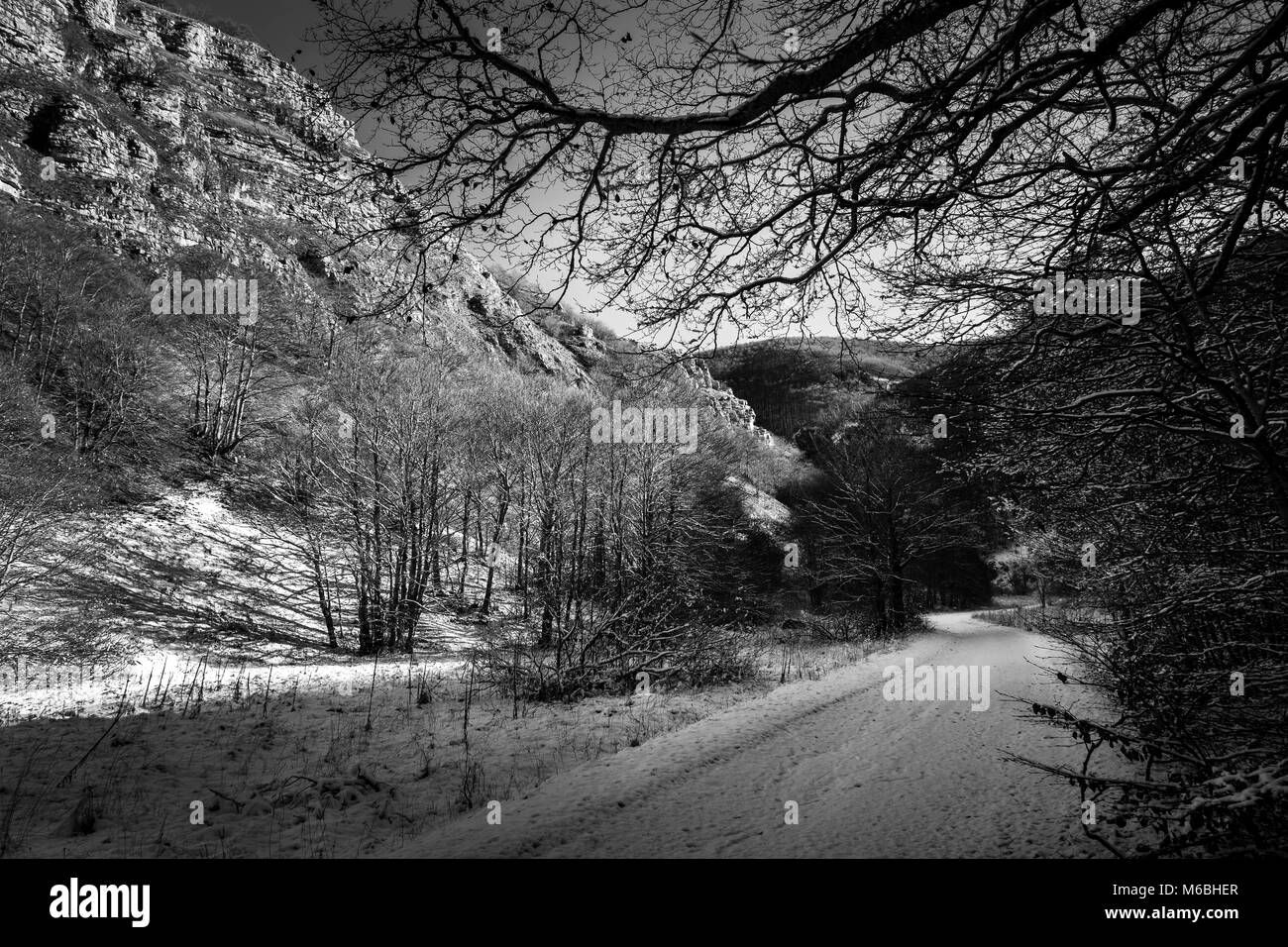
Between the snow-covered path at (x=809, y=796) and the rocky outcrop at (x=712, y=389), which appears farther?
the rocky outcrop at (x=712, y=389)

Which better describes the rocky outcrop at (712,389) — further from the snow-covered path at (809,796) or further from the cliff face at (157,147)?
the snow-covered path at (809,796)

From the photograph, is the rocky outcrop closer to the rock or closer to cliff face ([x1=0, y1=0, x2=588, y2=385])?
A: the rock

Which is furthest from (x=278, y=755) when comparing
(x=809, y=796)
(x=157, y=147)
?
(x=157, y=147)

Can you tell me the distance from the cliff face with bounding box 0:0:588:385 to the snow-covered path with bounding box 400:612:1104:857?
70.4 feet

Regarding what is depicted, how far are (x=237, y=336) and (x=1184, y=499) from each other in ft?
104

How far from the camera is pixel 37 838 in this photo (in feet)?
13.8

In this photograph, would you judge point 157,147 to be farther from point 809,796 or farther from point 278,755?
point 809,796

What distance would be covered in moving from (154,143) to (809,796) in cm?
6053

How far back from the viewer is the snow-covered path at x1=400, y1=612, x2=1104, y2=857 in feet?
12.0

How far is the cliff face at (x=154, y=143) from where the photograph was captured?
104ft

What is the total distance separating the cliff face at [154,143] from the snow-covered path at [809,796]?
70.4 ft

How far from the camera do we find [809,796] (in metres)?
4.56

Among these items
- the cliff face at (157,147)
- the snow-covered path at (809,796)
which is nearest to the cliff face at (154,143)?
the cliff face at (157,147)
